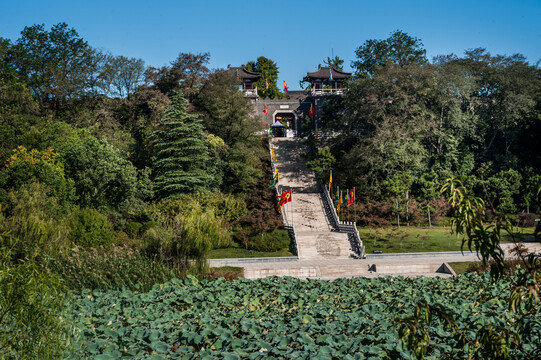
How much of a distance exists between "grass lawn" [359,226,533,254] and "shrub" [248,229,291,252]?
11.0 ft

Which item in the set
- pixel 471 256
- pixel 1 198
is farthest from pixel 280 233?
pixel 1 198

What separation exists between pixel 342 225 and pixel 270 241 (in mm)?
3856

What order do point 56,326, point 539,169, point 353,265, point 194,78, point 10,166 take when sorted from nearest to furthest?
1. point 56,326
2. point 353,265
3. point 10,166
4. point 539,169
5. point 194,78

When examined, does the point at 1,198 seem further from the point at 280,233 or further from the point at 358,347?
the point at 358,347

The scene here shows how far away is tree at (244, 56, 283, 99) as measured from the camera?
154 ft

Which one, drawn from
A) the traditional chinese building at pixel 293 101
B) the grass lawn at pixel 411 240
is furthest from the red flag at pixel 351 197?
the traditional chinese building at pixel 293 101

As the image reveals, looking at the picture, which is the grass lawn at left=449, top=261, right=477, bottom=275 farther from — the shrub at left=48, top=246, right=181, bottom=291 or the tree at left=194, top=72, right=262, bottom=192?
the tree at left=194, top=72, right=262, bottom=192

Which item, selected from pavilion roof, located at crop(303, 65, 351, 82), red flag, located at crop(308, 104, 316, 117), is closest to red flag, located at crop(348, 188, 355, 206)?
red flag, located at crop(308, 104, 316, 117)

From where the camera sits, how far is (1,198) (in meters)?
18.3

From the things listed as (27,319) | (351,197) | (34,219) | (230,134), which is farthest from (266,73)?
(27,319)

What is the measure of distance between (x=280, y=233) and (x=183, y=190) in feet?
19.4

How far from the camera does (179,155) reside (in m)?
24.6

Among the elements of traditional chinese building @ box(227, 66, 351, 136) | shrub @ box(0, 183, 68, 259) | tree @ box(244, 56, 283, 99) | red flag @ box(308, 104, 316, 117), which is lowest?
shrub @ box(0, 183, 68, 259)

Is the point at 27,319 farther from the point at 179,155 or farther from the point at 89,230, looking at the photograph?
the point at 179,155
